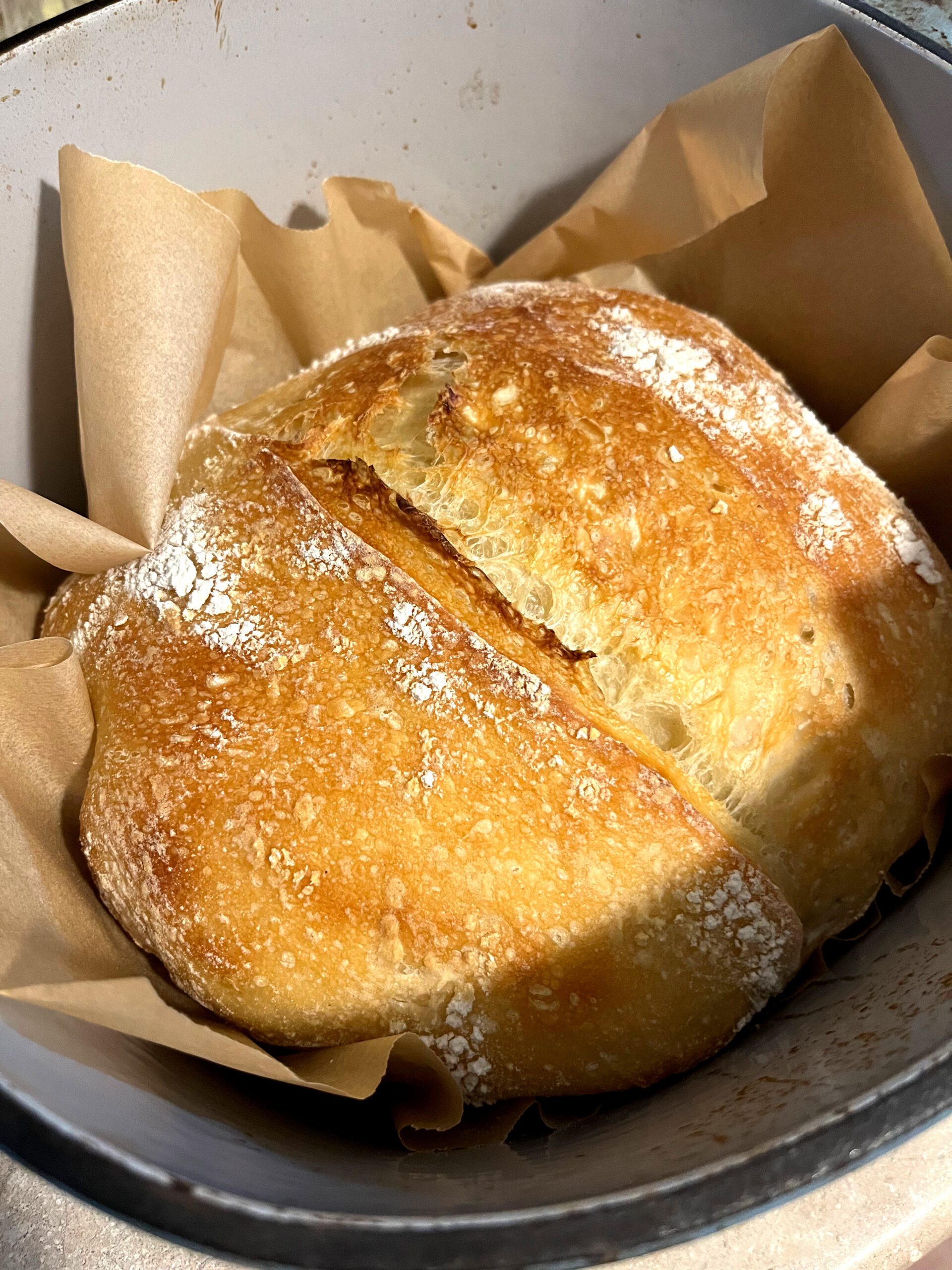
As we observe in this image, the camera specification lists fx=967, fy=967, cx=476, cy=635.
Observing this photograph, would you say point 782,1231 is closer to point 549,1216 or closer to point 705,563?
point 549,1216

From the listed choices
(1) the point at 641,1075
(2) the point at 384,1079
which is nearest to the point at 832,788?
(1) the point at 641,1075

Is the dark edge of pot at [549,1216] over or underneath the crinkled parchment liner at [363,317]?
underneath

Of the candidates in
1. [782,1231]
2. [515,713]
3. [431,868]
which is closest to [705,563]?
[515,713]

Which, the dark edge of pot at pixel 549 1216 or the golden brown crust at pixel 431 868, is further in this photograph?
the golden brown crust at pixel 431 868

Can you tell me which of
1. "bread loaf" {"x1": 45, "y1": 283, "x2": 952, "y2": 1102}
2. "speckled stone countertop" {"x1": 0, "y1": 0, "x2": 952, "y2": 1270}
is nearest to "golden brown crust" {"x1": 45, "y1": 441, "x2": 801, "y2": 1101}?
"bread loaf" {"x1": 45, "y1": 283, "x2": 952, "y2": 1102}

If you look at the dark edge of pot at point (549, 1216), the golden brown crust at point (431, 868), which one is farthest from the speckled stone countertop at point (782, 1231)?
the golden brown crust at point (431, 868)

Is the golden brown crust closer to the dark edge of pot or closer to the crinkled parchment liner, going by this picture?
the crinkled parchment liner

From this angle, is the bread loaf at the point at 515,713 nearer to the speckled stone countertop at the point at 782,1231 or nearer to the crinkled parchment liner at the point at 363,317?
the crinkled parchment liner at the point at 363,317
